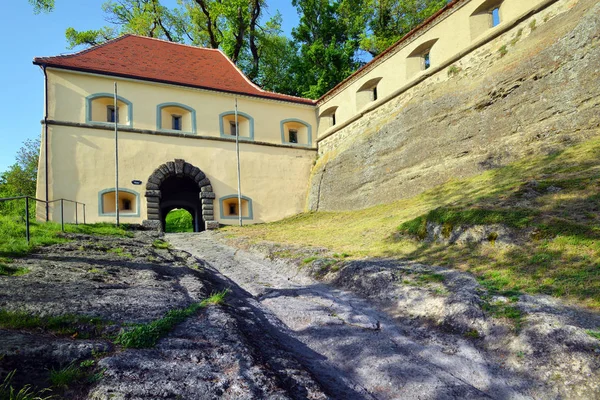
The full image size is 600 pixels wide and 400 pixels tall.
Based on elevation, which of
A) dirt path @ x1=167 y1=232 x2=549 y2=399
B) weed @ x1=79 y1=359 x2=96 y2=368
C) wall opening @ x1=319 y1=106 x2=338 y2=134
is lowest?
dirt path @ x1=167 y1=232 x2=549 y2=399

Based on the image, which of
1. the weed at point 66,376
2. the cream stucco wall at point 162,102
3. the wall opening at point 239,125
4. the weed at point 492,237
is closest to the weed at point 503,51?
the weed at point 492,237

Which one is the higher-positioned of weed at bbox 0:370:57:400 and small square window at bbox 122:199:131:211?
small square window at bbox 122:199:131:211

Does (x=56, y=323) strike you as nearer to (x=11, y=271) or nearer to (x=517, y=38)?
(x=11, y=271)

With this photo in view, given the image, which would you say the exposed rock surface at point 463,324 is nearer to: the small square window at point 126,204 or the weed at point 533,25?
the weed at point 533,25

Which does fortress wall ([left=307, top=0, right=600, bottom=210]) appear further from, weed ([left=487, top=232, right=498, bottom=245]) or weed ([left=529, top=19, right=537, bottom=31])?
weed ([left=487, top=232, right=498, bottom=245])

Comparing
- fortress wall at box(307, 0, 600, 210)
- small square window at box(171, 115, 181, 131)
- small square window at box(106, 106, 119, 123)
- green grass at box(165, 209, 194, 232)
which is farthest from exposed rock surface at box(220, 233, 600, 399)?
green grass at box(165, 209, 194, 232)

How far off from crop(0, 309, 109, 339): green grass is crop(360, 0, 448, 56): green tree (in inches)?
920

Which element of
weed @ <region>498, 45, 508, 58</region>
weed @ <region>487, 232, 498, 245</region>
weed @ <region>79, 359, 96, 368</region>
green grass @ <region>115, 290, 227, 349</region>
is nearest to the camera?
weed @ <region>79, 359, 96, 368</region>

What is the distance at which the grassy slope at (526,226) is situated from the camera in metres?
3.85

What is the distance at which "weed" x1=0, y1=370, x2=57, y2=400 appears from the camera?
1.73 meters

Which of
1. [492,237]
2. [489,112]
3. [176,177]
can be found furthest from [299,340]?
[176,177]

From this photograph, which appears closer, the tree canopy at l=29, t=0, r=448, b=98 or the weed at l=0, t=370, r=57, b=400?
the weed at l=0, t=370, r=57, b=400

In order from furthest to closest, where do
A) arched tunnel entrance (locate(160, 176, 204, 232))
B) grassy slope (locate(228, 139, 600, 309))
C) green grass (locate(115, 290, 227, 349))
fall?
arched tunnel entrance (locate(160, 176, 204, 232)) → grassy slope (locate(228, 139, 600, 309)) → green grass (locate(115, 290, 227, 349))

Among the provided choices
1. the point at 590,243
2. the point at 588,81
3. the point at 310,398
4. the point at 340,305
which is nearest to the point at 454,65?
the point at 588,81
